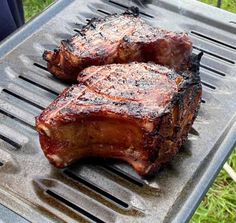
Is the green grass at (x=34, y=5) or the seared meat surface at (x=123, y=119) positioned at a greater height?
the seared meat surface at (x=123, y=119)

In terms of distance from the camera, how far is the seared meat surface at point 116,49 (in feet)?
7.10

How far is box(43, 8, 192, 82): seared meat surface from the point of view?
2.16 metres

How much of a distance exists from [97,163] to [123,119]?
23 cm

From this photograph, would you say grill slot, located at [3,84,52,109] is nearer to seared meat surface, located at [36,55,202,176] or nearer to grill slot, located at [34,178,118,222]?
seared meat surface, located at [36,55,202,176]

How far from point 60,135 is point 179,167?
420mm

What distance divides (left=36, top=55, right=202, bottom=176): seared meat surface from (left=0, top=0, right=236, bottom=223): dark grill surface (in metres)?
0.06

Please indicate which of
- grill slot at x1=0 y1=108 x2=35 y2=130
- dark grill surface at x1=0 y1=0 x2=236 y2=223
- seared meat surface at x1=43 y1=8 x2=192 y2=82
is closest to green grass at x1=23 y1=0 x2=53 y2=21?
dark grill surface at x1=0 y1=0 x2=236 y2=223

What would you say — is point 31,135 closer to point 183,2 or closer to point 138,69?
point 138,69

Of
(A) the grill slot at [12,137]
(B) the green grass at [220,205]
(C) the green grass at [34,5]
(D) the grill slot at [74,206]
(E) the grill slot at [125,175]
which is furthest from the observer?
(C) the green grass at [34,5]

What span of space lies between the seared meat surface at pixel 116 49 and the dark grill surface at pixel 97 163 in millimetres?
107

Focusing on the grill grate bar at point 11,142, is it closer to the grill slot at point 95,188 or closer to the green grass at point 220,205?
the grill slot at point 95,188

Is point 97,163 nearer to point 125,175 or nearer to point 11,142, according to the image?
point 125,175

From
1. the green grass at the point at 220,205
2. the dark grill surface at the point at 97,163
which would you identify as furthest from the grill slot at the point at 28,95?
the green grass at the point at 220,205

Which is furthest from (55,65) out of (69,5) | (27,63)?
(69,5)
